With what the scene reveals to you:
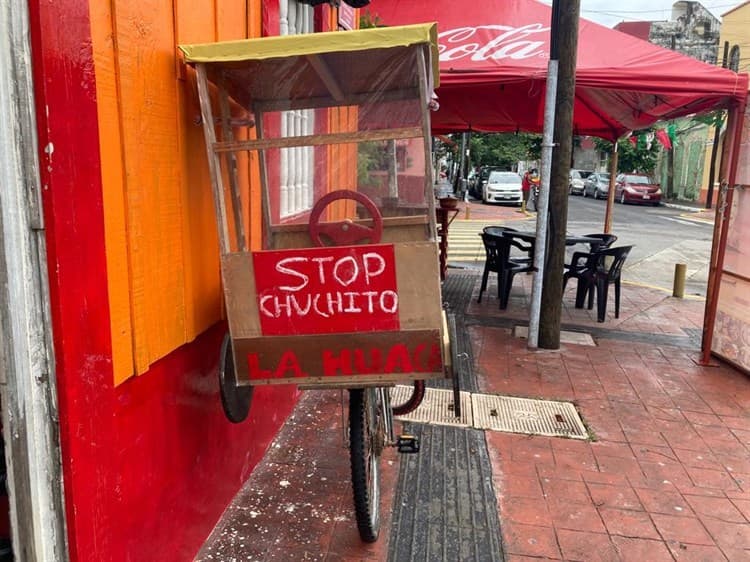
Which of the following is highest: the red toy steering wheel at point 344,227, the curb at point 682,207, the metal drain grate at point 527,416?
the red toy steering wheel at point 344,227

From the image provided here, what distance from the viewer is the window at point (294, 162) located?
3510 mm

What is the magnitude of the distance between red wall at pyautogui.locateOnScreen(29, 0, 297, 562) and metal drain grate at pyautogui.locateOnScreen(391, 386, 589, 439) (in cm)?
207

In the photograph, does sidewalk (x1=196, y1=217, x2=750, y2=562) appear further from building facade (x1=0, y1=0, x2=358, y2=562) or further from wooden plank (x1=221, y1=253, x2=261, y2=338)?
wooden plank (x1=221, y1=253, x2=261, y2=338)

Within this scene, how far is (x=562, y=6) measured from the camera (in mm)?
5609

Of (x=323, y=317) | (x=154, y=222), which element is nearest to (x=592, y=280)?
(x=323, y=317)

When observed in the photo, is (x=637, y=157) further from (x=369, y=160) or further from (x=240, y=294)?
(x=240, y=294)

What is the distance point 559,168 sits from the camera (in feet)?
19.0

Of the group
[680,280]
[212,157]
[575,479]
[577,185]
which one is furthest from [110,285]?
[577,185]

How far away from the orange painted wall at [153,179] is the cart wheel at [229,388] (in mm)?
170

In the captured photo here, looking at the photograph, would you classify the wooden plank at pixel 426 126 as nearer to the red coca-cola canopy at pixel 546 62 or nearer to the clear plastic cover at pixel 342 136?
the clear plastic cover at pixel 342 136

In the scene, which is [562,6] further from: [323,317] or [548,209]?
[323,317]

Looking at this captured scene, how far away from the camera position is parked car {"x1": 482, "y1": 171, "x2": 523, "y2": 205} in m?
25.9

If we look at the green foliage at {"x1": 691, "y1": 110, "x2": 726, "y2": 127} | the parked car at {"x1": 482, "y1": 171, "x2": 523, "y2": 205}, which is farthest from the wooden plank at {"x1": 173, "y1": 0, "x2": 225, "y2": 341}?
the parked car at {"x1": 482, "y1": 171, "x2": 523, "y2": 205}

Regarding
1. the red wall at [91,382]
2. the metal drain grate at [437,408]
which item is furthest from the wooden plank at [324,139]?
the metal drain grate at [437,408]
